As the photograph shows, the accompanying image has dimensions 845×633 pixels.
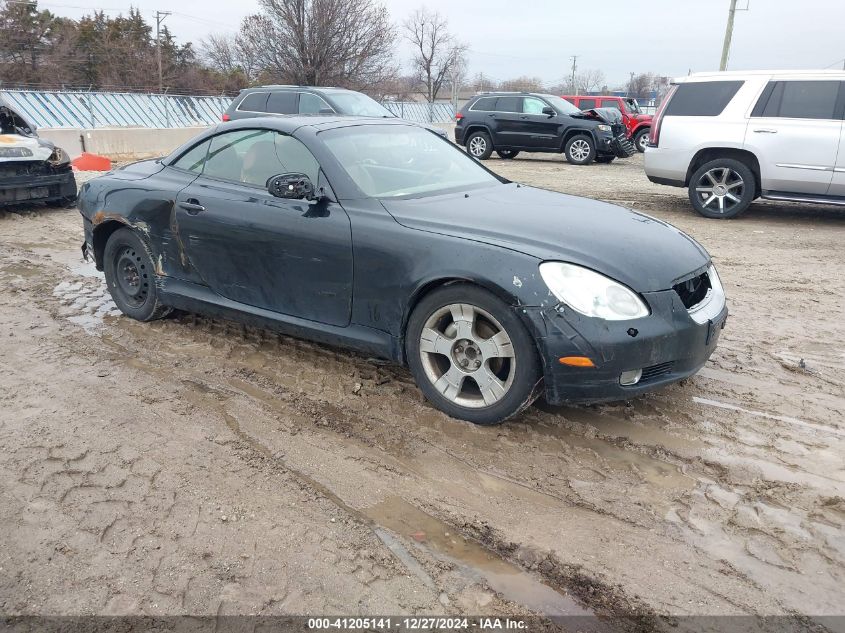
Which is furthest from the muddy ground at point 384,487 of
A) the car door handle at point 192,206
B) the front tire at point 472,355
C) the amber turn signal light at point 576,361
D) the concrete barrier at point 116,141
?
the concrete barrier at point 116,141

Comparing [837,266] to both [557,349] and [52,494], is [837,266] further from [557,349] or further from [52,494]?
[52,494]

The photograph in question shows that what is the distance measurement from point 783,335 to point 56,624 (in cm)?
490

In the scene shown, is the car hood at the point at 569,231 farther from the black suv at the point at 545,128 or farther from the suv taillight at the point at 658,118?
the black suv at the point at 545,128

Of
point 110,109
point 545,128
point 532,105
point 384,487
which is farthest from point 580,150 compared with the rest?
point 384,487

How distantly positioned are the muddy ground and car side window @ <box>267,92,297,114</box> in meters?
9.41

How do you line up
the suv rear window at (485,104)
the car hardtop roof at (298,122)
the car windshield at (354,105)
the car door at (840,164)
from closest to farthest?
the car hardtop roof at (298,122) < the car door at (840,164) < the car windshield at (354,105) < the suv rear window at (485,104)

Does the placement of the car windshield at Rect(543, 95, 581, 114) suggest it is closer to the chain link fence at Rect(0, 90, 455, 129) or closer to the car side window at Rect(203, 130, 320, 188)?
the chain link fence at Rect(0, 90, 455, 129)

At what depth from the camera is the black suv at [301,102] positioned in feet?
43.4

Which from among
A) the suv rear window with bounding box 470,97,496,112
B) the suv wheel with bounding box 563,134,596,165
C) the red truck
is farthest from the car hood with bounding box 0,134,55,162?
the red truck

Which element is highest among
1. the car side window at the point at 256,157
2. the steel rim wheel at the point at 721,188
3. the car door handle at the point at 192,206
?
the car side window at the point at 256,157

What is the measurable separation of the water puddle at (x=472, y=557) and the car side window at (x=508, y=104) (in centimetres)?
1628

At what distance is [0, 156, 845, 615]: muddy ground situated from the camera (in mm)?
2521

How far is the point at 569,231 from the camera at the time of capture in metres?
3.72

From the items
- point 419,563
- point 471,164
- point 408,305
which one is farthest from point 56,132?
point 419,563
